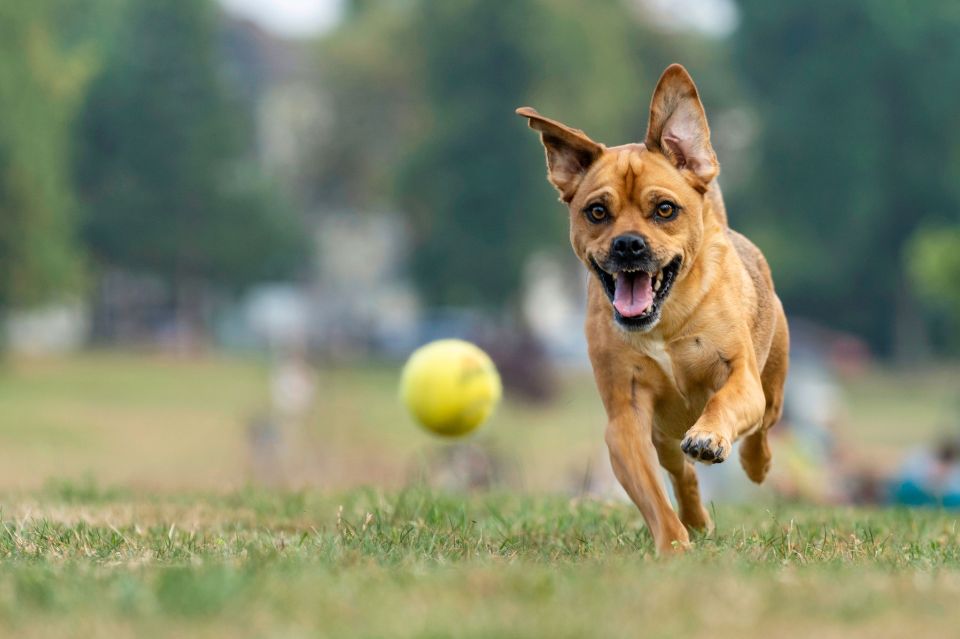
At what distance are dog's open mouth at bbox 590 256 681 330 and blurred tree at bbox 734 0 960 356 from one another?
47.2 meters

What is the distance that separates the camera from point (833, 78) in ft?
172

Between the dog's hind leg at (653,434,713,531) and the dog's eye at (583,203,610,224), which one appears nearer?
the dog's eye at (583,203,610,224)

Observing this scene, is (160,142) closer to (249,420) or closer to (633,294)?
(249,420)

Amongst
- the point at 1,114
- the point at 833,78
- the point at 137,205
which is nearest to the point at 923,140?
the point at 833,78

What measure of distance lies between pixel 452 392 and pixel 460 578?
4434 millimetres

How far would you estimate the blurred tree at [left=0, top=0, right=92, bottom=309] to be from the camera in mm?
39000

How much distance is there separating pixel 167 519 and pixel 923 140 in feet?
162

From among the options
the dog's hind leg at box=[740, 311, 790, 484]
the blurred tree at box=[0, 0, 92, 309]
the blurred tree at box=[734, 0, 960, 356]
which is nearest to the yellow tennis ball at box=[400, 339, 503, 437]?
the dog's hind leg at box=[740, 311, 790, 484]

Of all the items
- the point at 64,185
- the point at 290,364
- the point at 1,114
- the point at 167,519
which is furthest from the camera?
the point at 64,185

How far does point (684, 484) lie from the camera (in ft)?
21.5

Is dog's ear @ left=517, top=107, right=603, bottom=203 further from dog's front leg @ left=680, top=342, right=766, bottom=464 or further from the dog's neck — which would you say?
dog's front leg @ left=680, top=342, right=766, bottom=464

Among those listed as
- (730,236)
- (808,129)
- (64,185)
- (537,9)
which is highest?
(537,9)

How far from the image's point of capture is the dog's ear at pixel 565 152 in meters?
6.17

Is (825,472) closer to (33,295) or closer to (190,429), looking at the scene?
(190,429)
